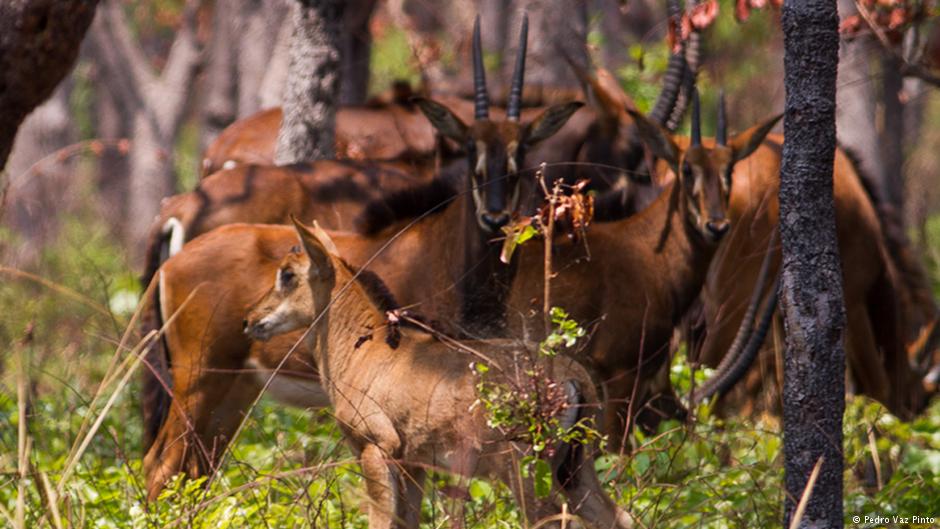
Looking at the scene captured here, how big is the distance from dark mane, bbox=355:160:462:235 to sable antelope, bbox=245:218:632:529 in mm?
1173

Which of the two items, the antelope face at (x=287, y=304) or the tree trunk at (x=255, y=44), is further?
the tree trunk at (x=255, y=44)

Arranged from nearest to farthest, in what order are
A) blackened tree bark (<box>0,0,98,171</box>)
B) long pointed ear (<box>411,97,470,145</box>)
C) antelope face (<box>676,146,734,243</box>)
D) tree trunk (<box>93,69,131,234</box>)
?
blackened tree bark (<box>0,0,98,171</box>), antelope face (<box>676,146,734,243</box>), long pointed ear (<box>411,97,470,145</box>), tree trunk (<box>93,69,131,234</box>)

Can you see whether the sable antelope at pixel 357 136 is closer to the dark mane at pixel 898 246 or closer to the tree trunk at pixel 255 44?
the tree trunk at pixel 255 44

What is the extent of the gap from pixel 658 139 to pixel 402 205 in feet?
4.00

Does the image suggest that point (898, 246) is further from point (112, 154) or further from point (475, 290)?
point (112, 154)

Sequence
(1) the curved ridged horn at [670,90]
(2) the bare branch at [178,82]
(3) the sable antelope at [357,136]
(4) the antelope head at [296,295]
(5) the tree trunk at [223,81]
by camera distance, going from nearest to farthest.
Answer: (4) the antelope head at [296,295] < (1) the curved ridged horn at [670,90] < (3) the sable antelope at [357,136] < (5) the tree trunk at [223,81] < (2) the bare branch at [178,82]

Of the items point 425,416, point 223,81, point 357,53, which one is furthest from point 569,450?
point 223,81

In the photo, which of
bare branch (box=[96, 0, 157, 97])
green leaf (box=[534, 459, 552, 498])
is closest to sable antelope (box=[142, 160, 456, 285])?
green leaf (box=[534, 459, 552, 498])

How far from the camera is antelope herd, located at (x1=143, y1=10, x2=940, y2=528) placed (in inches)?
170

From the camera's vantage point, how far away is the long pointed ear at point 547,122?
601cm

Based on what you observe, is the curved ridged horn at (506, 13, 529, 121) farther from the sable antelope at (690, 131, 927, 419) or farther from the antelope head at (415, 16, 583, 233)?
the sable antelope at (690, 131, 927, 419)

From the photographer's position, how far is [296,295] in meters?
4.89

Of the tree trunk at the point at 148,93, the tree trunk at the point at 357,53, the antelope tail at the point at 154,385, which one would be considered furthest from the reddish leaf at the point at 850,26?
the tree trunk at the point at 148,93

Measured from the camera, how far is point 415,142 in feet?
28.8
